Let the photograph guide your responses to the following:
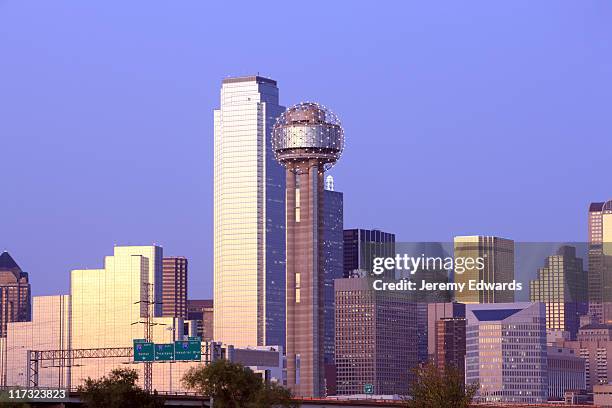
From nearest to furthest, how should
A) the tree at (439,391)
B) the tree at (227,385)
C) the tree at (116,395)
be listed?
the tree at (439,391) → the tree at (227,385) → the tree at (116,395)

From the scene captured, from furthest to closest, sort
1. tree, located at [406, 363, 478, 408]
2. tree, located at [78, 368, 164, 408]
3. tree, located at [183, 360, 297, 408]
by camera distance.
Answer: tree, located at [78, 368, 164, 408] → tree, located at [183, 360, 297, 408] → tree, located at [406, 363, 478, 408]

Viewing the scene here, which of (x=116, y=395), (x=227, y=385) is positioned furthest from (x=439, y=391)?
(x=116, y=395)

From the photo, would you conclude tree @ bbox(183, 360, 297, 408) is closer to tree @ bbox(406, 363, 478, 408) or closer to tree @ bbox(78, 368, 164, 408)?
tree @ bbox(78, 368, 164, 408)

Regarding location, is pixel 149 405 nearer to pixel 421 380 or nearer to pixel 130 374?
pixel 130 374

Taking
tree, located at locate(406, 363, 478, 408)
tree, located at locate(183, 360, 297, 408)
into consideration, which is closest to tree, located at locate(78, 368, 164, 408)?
tree, located at locate(183, 360, 297, 408)

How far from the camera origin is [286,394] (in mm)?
188000

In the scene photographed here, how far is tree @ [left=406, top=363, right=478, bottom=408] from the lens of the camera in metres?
166

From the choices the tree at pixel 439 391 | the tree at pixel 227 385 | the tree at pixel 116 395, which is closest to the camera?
the tree at pixel 439 391

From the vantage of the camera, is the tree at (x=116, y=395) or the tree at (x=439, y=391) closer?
the tree at (x=439, y=391)

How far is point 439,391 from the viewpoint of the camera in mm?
166500

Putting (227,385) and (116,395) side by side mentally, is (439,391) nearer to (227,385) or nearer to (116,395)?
(227,385)

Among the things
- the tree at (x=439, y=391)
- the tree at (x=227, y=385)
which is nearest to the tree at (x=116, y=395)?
the tree at (x=227, y=385)

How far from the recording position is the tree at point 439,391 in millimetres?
166000

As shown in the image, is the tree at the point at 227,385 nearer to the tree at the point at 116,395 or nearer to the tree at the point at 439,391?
the tree at the point at 116,395
